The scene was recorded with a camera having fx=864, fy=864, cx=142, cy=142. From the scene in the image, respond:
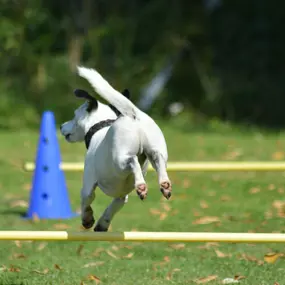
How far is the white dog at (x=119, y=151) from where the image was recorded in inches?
185

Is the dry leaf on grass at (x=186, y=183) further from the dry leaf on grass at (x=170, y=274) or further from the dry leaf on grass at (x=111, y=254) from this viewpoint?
the dry leaf on grass at (x=170, y=274)

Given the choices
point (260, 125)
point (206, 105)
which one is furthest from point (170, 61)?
point (260, 125)

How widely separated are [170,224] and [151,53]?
859cm

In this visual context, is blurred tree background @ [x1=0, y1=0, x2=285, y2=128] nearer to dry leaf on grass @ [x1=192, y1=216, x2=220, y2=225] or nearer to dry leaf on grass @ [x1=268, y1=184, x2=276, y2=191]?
dry leaf on grass @ [x1=268, y1=184, x2=276, y2=191]

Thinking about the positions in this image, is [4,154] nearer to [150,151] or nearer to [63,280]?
[63,280]

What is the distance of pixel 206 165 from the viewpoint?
673 centimetres

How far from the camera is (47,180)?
26.9 feet

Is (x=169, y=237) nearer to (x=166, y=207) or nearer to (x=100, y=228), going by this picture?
(x=100, y=228)

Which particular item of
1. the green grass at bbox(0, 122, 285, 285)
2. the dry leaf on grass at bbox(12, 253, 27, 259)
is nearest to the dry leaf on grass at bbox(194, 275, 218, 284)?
the green grass at bbox(0, 122, 285, 285)

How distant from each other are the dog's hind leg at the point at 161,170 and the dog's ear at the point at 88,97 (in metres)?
0.59

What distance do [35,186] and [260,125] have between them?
848 centimetres

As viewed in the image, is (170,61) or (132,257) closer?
(132,257)

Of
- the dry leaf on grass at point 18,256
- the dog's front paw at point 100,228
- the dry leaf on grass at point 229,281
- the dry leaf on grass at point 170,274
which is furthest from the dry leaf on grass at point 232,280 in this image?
the dry leaf on grass at point 18,256

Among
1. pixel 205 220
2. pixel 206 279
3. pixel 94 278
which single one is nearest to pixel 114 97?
pixel 94 278
